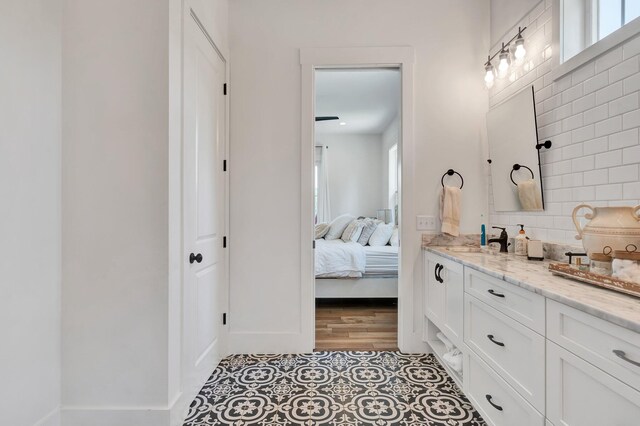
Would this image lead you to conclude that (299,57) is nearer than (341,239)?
Yes

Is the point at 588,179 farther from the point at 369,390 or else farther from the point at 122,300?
the point at 122,300

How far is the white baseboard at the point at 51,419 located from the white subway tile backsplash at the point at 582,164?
2.99 m

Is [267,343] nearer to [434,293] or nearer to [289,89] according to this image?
[434,293]

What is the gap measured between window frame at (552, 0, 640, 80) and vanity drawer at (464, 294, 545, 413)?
4.43 ft

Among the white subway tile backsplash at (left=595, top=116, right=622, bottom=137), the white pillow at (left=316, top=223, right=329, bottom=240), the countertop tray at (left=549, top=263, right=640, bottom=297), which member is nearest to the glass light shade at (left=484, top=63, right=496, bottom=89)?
the white subway tile backsplash at (left=595, top=116, right=622, bottom=137)

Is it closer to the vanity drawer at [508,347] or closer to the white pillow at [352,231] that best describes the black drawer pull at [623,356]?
the vanity drawer at [508,347]

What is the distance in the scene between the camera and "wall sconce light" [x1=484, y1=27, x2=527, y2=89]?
1.95m

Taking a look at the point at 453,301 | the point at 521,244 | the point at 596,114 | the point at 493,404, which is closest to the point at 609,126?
the point at 596,114

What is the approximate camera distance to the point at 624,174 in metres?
1.35

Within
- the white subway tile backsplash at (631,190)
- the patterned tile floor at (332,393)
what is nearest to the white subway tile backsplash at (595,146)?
the white subway tile backsplash at (631,190)

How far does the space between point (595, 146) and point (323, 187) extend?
5170mm

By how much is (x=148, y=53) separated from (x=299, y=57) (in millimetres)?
1236

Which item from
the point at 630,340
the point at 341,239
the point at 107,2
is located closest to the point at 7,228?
the point at 107,2

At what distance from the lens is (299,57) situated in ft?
7.96
